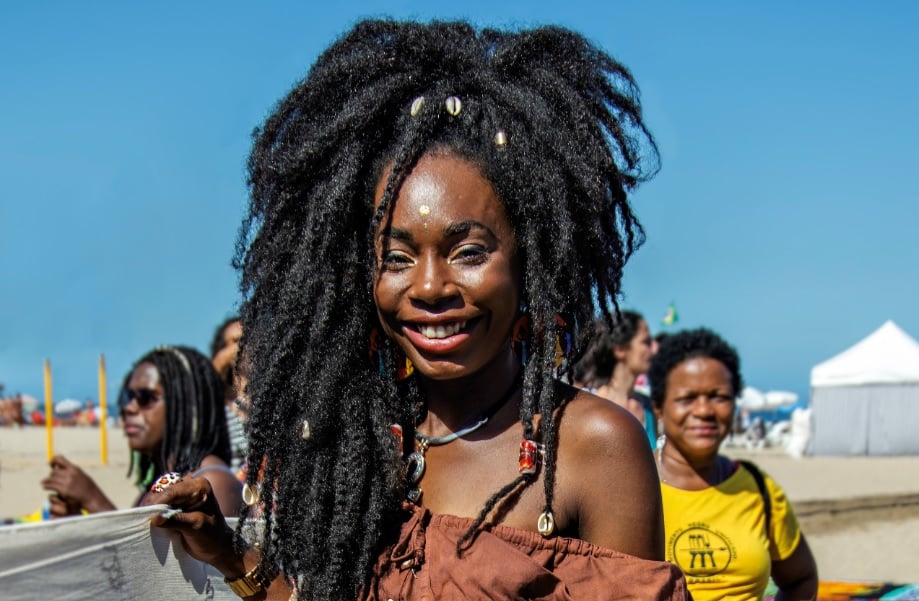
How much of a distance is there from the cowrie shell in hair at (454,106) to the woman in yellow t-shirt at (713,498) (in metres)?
2.18

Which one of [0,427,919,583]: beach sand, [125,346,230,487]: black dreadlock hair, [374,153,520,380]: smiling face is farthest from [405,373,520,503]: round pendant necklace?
[0,427,919,583]: beach sand

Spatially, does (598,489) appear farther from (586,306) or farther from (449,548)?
(586,306)

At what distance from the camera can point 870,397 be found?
26344mm

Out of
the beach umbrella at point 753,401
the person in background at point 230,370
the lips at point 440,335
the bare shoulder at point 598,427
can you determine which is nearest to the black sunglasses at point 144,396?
the person in background at point 230,370

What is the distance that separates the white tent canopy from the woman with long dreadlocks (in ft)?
84.8

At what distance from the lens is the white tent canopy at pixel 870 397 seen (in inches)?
1023

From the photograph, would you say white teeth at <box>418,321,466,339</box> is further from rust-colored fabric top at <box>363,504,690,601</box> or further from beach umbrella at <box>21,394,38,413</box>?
beach umbrella at <box>21,394,38,413</box>

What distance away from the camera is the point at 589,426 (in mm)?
2188

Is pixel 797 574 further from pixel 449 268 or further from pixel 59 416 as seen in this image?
pixel 59 416

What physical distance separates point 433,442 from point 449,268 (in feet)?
1.55

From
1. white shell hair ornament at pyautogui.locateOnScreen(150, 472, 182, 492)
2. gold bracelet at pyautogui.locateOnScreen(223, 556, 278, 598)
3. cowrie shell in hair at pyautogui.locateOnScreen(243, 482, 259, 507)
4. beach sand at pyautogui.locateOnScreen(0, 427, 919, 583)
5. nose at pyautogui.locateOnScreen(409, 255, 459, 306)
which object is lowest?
beach sand at pyautogui.locateOnScreen(0, 427, 919, 583)

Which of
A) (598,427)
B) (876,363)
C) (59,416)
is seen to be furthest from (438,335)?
(59,416)

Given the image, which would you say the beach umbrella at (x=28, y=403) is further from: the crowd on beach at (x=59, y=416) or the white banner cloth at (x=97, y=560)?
the white banner cloth at (x=97, y=560)

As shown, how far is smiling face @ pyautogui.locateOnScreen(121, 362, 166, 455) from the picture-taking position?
14.9ft
